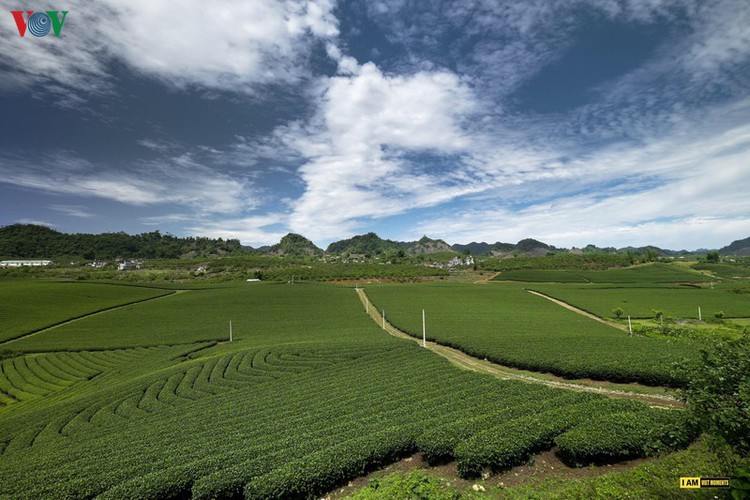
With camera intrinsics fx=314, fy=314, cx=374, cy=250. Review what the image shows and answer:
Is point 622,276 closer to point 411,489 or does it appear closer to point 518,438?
point 518,438

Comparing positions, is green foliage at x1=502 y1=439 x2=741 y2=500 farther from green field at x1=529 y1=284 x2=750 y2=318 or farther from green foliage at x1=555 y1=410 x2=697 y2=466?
green field at x1=529 y1=284 x2=750 y2=318

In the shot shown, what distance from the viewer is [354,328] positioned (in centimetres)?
5766

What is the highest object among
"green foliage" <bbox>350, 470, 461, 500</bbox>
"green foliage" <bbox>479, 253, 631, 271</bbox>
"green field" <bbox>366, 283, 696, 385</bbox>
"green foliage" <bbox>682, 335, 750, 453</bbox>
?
"green foliage" <bbox>479, 253, 631, 271</bbox>

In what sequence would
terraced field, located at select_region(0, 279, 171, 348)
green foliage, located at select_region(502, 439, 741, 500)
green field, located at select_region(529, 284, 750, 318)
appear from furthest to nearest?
terraced field, located at select_region(0, 279, 171, 348)
green field, located at select_region(529, 284, 750, 318)
green foliage, located at select_region(502, 439, 741, 500)

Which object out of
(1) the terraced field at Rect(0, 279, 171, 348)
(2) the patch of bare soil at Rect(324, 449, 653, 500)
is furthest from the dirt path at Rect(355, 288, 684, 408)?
(1) the terraced field at Rect(0, 279, 171, 348)

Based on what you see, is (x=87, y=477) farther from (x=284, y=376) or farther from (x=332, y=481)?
(x=284, y=376)

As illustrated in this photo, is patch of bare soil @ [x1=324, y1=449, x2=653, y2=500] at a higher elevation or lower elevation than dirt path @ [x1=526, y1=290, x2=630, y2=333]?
higher

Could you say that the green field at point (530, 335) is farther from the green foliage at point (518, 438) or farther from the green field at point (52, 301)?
the green field at point (52, 301)

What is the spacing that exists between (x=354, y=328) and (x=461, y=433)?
4359cm

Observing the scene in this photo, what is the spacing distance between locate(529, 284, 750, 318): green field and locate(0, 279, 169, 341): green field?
11243cm

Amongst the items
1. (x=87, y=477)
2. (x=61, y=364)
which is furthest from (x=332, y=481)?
(x=61, y=364)

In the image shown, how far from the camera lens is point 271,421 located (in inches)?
794

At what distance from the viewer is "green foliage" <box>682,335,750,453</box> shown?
9.21 metres

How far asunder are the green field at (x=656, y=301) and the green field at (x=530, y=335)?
786 centimetres
